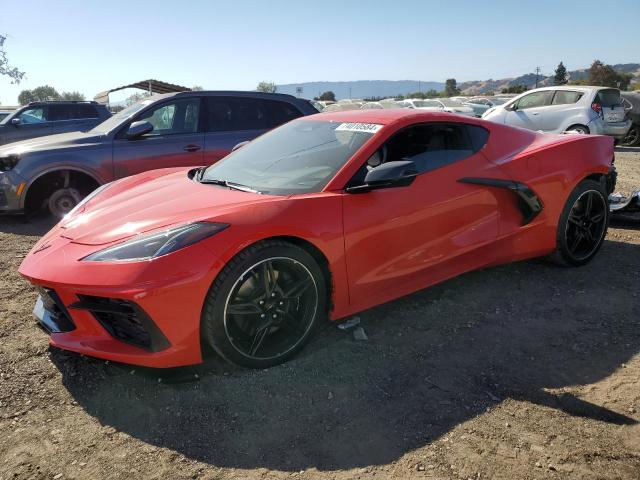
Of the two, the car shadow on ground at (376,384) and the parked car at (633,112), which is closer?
the car shadow on ground at (376,384)

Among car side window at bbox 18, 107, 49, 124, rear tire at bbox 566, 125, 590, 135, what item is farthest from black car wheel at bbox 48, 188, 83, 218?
rear tire at bbox 566, 125, 590, 135

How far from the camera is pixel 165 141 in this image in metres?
6.22

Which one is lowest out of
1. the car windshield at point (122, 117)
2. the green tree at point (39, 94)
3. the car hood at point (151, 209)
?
the car hood at point (151, 209)

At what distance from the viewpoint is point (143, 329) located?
2.51 m

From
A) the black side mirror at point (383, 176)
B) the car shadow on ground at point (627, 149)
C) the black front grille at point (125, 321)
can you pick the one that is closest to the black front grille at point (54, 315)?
the black front grille at point (125, 321)

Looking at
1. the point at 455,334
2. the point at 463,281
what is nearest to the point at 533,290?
the point at 463,281

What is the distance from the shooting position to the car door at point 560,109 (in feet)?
39.5

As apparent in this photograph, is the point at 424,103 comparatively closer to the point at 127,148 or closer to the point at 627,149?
the point at 627,149

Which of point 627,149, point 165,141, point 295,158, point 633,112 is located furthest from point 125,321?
point 633,112

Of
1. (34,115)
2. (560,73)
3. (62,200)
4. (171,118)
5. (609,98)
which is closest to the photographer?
(62,200)

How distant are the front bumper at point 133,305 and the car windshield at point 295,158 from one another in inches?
32.2

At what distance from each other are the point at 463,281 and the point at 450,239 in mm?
794

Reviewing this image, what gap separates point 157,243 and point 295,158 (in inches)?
48.2

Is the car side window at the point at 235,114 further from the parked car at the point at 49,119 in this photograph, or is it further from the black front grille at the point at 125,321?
the parked car at the point at 49,119
